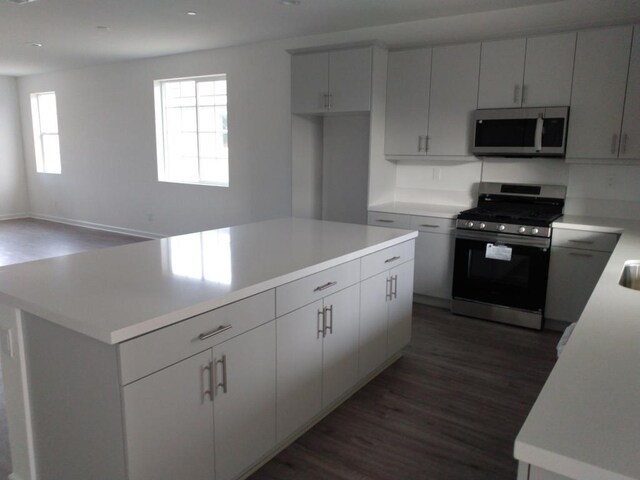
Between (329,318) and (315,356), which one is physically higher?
(329,318)

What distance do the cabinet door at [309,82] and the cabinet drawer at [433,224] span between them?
140cm

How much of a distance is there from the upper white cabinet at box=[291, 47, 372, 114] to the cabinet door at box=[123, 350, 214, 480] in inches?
129

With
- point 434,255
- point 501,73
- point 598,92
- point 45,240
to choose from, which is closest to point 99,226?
point 45,240

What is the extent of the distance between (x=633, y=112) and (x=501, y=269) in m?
1.49

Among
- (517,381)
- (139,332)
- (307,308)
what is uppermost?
(139,332)

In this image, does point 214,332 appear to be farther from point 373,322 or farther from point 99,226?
point 99,226

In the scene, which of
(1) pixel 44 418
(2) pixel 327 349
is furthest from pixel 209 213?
(1) pixel 44 418

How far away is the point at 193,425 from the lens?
5.53 feet

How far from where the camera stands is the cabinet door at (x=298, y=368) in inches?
83.2

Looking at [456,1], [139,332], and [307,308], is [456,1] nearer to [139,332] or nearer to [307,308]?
[307,308]

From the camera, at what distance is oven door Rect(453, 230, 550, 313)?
3754 mm

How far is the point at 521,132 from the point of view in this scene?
3.91m

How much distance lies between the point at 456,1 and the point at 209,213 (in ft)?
12.8

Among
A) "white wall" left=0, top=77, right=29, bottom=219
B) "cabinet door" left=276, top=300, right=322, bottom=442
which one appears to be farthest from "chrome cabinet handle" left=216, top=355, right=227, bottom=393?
"white wall" left=0, top=77, right=29, bottom=219
